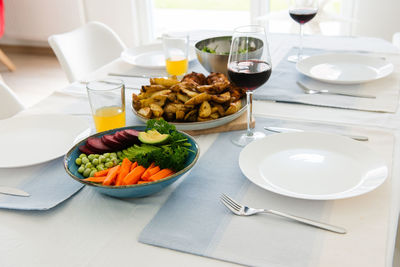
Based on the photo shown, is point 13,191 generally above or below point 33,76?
above

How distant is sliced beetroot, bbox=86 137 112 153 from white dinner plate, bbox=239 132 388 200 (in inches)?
11.2

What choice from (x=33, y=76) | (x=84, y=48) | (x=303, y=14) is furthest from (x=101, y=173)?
(x=33, y=76)

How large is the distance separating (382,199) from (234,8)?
3322 mm

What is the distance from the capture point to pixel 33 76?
4094mm

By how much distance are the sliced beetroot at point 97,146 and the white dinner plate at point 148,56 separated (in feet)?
2.18

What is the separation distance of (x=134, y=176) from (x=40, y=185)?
0.23 meters

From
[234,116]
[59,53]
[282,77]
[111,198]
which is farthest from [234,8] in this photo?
[111,198]

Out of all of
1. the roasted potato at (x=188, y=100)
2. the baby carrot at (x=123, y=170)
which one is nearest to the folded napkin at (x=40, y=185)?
the baby carrot at (x=123, y=170)

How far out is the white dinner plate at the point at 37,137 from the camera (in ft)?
3.27

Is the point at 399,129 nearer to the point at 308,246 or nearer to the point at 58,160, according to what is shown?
the point at 308,246

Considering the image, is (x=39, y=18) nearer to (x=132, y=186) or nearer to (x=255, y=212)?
(x=132, y=186)

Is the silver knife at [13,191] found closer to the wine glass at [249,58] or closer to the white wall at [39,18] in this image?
the wine glass at [249,58]

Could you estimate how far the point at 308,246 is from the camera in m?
0.70

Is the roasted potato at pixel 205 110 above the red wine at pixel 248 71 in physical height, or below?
below
